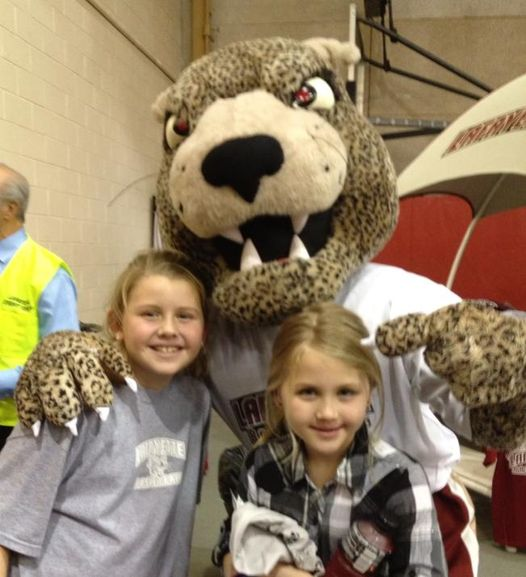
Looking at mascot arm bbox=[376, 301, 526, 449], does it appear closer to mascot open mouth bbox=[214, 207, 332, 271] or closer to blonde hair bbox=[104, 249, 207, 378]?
mascot open mouth bbox=[214, 207, 332, 271]

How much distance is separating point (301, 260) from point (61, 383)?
1.38 ft

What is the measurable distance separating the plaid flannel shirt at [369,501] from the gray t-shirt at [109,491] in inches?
9.3

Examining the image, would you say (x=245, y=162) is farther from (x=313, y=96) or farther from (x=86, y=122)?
(x=86, y=122)

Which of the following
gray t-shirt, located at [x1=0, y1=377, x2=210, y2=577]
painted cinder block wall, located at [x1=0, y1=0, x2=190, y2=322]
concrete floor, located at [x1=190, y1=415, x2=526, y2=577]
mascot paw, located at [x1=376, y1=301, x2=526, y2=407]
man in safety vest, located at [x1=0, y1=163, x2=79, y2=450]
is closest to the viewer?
mascot paw, located at [x1=376, y1=301, x2=526, y2=407]

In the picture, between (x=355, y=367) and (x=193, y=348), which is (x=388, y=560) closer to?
(x=355, y=367)

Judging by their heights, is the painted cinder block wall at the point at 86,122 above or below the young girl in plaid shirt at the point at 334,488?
above

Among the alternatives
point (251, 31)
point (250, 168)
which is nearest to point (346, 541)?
point (250, 168)

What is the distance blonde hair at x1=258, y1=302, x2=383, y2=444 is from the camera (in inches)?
37.9

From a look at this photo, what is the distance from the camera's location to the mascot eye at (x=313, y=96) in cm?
107

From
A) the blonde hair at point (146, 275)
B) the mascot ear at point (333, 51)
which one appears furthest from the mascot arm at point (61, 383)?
the mascot ear at point (333, 51)

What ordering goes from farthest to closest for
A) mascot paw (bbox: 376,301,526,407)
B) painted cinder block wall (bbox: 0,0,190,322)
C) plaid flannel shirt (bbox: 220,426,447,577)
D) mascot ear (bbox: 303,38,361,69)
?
painted cinder block wall (bbox: 0,0,190,322) → mascot ear (bbox: 303,38,361,69) → plaid flannel shirt (bbox: 220,426,447,577) → mascot paw (bbox: 376,301,526,407)

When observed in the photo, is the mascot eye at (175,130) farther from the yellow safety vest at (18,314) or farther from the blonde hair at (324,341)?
the yellow safety vest at (18,314)

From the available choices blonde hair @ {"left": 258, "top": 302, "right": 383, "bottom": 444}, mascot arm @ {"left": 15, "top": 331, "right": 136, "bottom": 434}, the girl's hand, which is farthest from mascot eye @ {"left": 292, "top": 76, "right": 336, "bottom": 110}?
the girl's hand

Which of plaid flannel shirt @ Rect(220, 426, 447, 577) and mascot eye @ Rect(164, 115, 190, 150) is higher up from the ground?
mascot eye @ Rect(164, 115, 190, 150)
